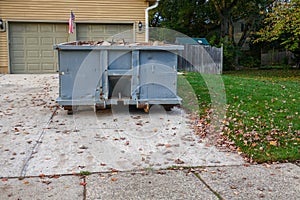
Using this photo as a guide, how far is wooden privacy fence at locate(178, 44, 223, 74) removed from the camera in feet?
45.5

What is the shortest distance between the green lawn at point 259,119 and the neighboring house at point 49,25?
5.43 meters

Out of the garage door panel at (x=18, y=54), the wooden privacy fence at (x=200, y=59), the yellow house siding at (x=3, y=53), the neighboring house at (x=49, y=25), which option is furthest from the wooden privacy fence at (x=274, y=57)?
the yellow house siding at (x=3, y=53)

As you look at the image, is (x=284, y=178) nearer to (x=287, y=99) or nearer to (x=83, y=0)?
(x=287, y=99)

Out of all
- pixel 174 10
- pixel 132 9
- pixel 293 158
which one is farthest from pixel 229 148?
pixel 174 10

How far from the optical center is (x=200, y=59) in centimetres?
1395

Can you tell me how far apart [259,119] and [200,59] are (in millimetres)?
9180

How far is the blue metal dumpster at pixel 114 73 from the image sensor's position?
5.19m

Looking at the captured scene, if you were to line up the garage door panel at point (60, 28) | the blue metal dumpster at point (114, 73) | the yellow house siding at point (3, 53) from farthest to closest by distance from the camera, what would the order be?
the garage door panel at point (60, 28) < the yellow house siding at point (3, 53) < the blue metal dumpster at point (114, 73)

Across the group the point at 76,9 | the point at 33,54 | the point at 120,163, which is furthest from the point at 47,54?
the point at 120,163

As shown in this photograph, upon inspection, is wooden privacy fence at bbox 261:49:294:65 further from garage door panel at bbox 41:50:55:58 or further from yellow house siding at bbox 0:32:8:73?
yellow house siding at bbox 0:32:8:73

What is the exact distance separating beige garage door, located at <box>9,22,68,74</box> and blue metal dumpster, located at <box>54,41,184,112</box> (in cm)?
724

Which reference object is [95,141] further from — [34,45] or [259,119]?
[34,45]

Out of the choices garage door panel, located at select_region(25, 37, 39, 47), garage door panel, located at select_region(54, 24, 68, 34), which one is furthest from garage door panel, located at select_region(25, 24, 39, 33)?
garage door panel, located at select_region(54, 24, 68, 34)

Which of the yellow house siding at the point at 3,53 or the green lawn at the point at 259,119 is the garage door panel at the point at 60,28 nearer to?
the yellow house siding at the point at 3,53
